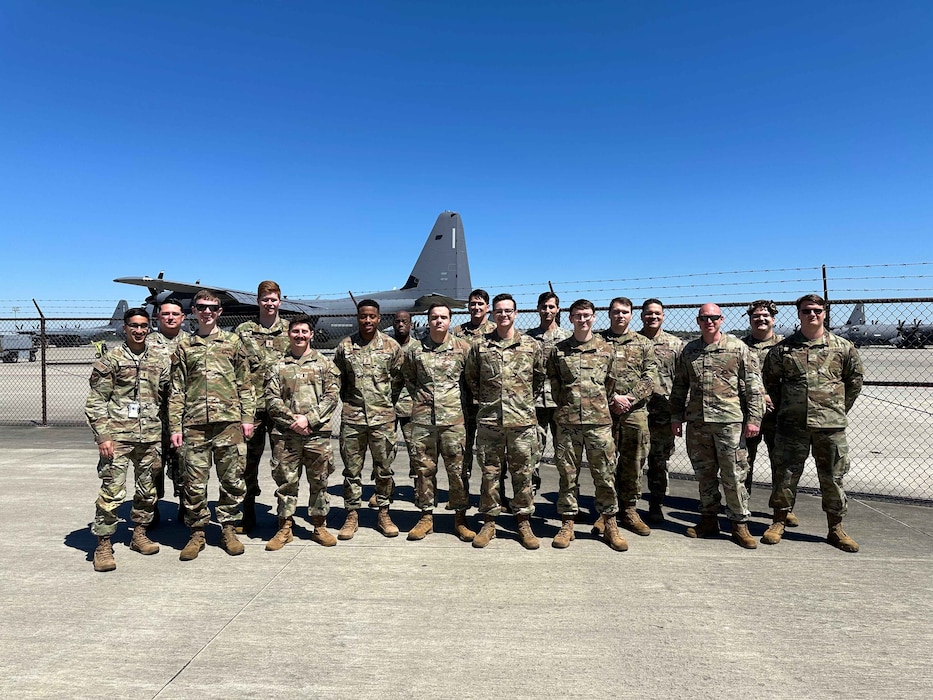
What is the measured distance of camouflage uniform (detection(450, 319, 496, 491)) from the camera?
17.5 ft

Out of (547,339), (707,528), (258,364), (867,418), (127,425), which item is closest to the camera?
(127,425)

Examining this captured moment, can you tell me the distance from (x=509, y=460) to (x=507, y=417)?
42cm

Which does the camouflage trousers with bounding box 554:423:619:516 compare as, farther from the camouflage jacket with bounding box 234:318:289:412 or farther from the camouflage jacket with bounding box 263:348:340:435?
the camouflage jacket with bounding box 234:318:289:412

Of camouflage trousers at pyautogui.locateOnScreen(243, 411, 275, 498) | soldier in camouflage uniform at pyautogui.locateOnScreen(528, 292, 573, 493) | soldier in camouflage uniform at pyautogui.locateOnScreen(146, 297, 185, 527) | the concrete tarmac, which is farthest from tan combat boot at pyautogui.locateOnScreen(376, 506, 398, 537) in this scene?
soldier in camouflage uniform at pyautogui.locateOnScreen(146, 297, 185, 527)

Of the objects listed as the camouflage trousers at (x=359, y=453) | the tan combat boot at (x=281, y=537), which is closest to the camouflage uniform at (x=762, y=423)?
the camouflage trousers at (x=359, y=453)

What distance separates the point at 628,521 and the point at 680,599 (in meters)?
1.52

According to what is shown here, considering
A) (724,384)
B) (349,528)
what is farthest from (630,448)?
(349,528)

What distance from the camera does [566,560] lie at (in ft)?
13.9

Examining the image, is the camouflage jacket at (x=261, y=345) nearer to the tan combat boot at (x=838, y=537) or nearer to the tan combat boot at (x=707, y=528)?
the tan combat boot at (x=707, y=528)

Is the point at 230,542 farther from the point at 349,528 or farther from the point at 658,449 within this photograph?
the point at 658,449

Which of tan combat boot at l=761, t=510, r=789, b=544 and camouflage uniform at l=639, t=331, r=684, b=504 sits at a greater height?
camouflage uniform at l=639, t=331, r=684, b=504

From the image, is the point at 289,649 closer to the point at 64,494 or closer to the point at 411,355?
the point at 411,355

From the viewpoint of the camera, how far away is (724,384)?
4727 mm

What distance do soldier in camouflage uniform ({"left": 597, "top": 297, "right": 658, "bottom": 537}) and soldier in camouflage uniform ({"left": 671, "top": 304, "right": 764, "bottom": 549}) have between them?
1.27ft
